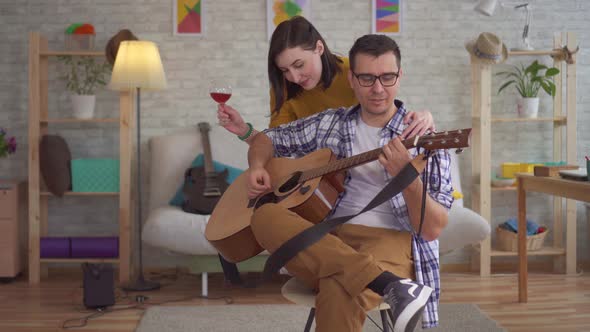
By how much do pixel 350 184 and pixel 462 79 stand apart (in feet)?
9.47

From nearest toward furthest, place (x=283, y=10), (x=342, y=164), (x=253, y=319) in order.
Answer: (x=342, y=164)
(x=253, y=319)
(x=283, y=10)

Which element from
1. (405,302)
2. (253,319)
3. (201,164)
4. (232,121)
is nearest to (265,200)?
(232,121)

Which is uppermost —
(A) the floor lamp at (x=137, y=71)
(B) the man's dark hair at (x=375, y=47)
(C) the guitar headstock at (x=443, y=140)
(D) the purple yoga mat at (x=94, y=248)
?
(A) the floor lamp at (x=137, y=71)

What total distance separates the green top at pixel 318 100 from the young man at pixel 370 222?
22cm

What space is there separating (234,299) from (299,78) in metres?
1.97

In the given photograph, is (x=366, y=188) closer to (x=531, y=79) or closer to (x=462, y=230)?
(x=462, y=230)

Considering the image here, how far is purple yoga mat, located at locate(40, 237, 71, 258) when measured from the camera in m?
4.40

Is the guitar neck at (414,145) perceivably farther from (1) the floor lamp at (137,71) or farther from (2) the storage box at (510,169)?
(2) the storage box at (510,169)

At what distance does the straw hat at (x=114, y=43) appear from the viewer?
4.43 metres

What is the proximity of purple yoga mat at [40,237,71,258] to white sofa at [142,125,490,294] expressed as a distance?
1.91 feet

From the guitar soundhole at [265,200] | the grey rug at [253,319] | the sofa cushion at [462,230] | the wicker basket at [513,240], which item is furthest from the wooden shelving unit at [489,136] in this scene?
the guitar soundhole at [265,200]

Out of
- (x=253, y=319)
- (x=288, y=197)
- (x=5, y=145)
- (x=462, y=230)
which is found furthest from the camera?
(x=5, y=145)

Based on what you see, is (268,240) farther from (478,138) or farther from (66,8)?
(66,8)

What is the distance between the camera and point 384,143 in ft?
6.99
